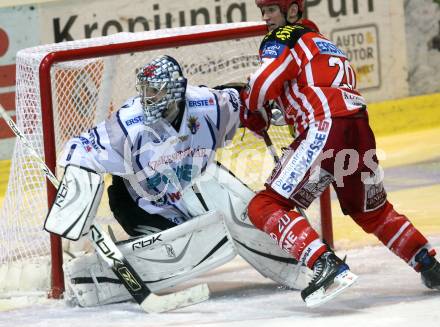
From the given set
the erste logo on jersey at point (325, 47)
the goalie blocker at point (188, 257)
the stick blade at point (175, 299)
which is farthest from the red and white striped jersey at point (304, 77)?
the stick blade at point (175, 299)

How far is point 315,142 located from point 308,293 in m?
0.46

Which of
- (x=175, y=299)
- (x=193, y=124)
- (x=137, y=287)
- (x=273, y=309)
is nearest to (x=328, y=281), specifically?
(x=273, y=309)

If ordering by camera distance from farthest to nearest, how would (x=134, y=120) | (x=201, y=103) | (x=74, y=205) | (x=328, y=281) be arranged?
(x=201, y=103) < (x=134, y=120) < (x=74, y=205) < (x=328, y=281)

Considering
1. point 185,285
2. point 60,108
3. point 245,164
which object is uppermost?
point 60,108

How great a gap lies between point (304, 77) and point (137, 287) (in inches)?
33.5

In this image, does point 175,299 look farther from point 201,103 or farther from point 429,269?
point 429,269

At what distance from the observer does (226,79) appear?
16.3ft

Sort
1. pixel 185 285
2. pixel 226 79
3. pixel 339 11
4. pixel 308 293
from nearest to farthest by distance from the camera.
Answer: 1. pixel 308 293
2. pixel 185 285
3. pixel 226 79
4. pixel 339 11

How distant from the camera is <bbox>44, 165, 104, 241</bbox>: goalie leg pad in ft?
13.2

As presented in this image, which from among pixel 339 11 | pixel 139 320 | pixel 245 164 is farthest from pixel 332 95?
pixel 339 11

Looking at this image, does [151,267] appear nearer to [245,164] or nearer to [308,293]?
[308,293]

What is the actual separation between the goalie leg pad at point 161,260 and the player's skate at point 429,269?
24.4 inches

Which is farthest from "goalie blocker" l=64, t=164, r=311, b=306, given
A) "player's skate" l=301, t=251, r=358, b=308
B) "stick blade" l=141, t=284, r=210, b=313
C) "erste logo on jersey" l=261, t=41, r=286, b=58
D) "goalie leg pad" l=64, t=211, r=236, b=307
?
"erste logo on jersey" l=261, t=41, r=286, b=58

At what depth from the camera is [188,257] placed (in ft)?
13.9
